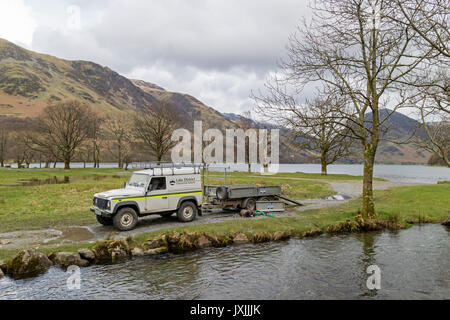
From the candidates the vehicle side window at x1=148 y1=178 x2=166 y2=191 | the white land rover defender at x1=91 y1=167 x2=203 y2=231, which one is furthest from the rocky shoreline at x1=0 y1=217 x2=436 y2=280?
the vehicle side window at x1=148 y1=178 x2=166 y2=191

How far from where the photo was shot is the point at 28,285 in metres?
8.91

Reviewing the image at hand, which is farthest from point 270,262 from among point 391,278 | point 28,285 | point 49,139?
point 49,139

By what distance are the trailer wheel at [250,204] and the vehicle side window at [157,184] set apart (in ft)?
20.6

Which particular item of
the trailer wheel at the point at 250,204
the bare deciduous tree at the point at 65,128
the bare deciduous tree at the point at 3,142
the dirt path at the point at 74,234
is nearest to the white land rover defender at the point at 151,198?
the dirt path at the point at 74,234

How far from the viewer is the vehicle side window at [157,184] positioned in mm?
15211

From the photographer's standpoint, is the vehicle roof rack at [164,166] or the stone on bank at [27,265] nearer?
the stone on bank at [27,265]

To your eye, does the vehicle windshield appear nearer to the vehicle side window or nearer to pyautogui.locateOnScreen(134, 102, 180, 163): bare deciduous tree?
the vehicle side window

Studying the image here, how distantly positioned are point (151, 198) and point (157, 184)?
794mm

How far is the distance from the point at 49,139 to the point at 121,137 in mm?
14983

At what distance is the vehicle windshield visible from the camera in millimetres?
15266

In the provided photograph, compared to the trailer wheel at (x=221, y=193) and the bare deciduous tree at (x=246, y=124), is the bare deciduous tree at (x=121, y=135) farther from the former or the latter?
the trailer wheel at (x=221, y=193)

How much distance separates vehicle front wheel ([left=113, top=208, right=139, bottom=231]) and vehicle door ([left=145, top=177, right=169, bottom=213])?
840 millimetres

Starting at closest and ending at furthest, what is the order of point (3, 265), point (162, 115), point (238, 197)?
1. point (3, 265)
2. point (238, 197)
3. point (162, 115)

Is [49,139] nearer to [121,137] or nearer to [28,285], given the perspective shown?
[121,137]
